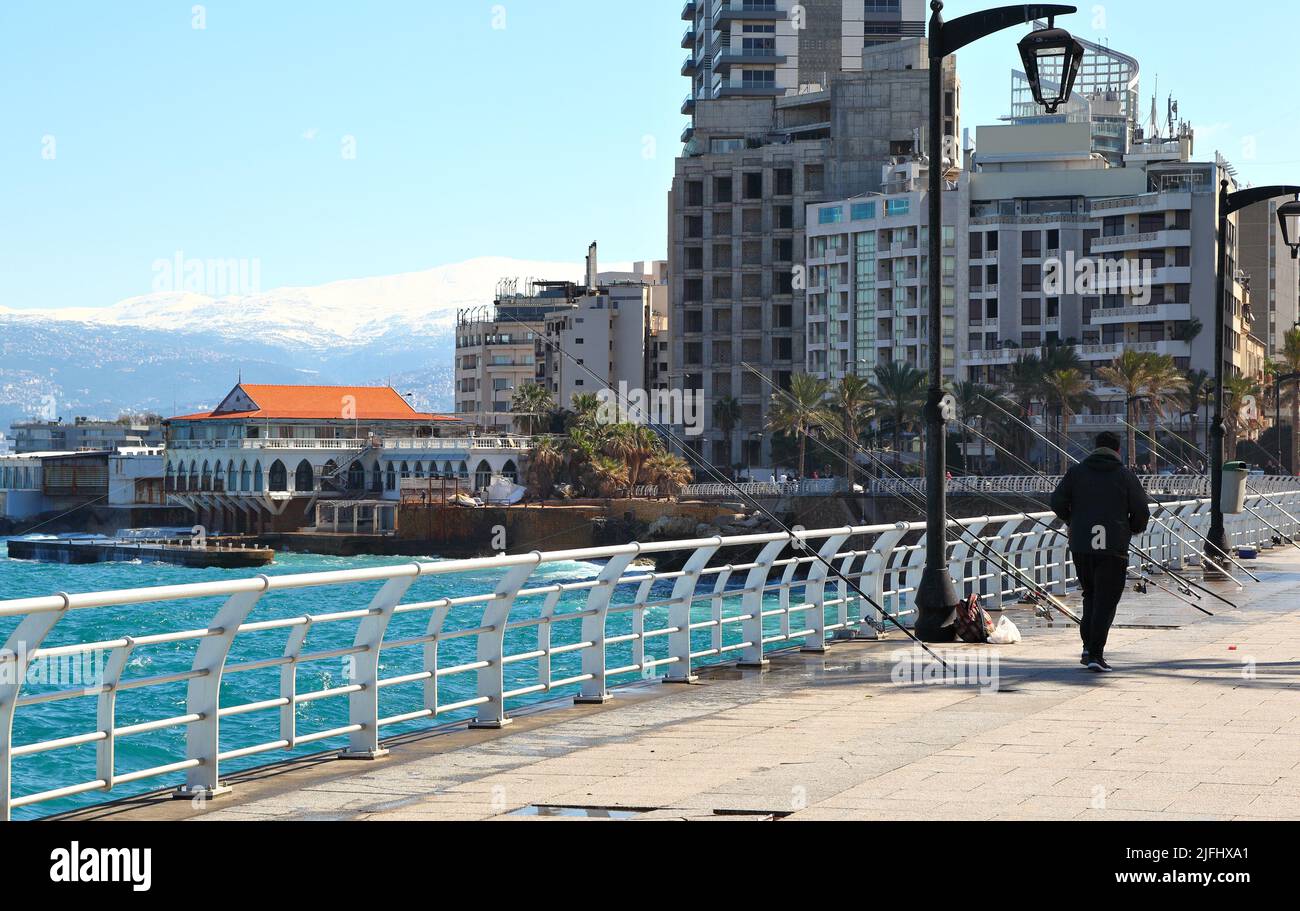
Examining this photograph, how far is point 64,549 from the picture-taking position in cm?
11781

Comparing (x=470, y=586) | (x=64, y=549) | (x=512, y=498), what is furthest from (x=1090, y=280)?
(x=64, y=549)

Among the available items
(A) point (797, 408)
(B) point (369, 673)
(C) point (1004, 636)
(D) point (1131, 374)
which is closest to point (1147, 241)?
(D) point (1131, 374)

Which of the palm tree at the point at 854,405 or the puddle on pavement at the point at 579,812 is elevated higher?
the palm tree at the point at 854,405

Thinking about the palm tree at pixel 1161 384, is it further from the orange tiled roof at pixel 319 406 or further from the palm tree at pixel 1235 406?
the orange tiled roof at pixel 319 406

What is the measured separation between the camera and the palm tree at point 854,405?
354 feet

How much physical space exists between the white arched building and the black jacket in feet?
356

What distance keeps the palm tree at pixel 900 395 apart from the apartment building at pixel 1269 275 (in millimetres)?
42824

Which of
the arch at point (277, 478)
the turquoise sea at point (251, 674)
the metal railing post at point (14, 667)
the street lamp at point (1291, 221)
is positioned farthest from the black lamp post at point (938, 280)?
the arch at point (277, 478)

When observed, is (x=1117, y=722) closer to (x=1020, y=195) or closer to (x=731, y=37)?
(x=1020, y=195)

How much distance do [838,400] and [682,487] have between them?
1156 cm

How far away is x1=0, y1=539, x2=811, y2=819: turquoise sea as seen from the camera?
995 inches

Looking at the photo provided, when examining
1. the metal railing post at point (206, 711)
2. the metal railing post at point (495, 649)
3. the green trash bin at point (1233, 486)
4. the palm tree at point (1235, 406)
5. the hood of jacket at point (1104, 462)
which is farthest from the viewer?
the palm tree at point (1235, 406)

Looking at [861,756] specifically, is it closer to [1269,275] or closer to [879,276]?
[879,276]

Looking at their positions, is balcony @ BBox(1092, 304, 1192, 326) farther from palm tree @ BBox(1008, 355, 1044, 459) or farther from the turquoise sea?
the turquoise sea
